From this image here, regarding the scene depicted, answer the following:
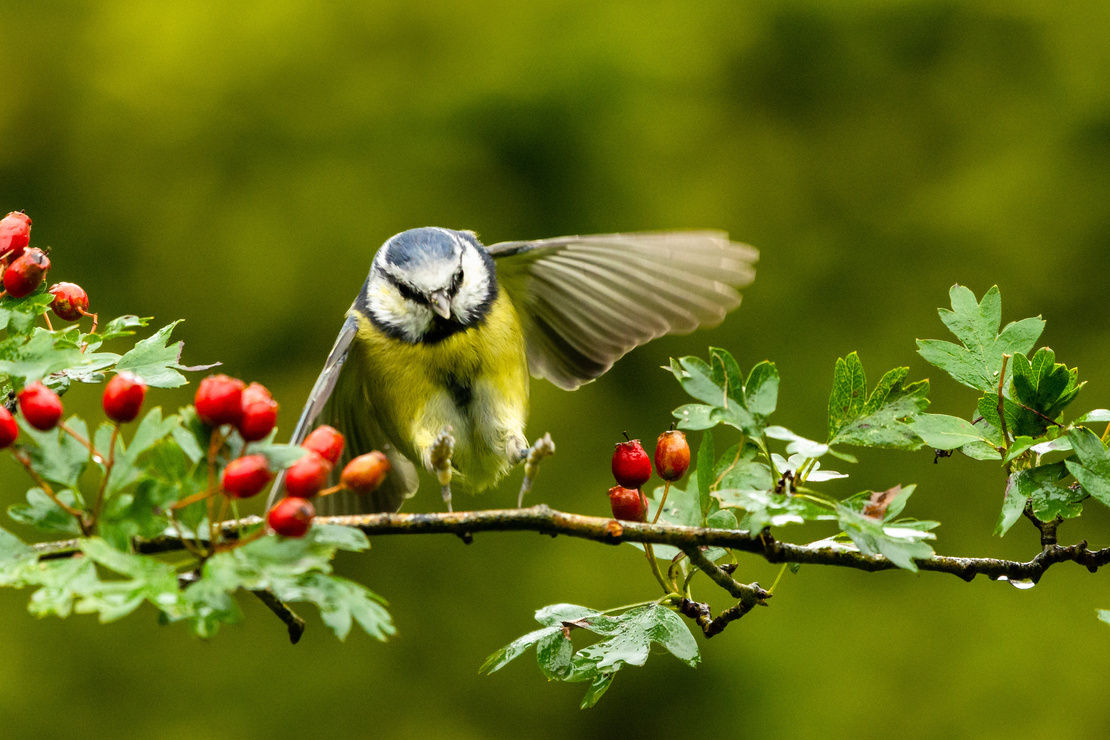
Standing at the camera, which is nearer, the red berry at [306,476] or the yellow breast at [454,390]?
the red berry at [306,476]

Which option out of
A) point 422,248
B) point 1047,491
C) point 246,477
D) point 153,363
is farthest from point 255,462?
point 422,248

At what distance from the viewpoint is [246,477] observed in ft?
2.46

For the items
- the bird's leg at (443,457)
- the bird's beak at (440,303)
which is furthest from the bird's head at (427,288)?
the bird's leg at (443,457)

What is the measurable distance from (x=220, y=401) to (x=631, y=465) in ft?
1.45

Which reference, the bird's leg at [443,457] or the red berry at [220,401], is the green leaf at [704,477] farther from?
the red berry at [220,401]

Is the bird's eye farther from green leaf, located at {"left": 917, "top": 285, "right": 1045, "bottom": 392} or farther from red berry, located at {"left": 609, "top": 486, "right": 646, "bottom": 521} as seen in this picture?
green leaf, located at {"left": 917, "top": 285, "right": 1045, "bottom": 392}

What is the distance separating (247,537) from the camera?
0.76m

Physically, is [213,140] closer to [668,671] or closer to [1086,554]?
[668,671]

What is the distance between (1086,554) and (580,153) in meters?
2.04

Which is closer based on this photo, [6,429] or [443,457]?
[6,429]

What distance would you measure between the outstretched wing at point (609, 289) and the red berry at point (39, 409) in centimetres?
88

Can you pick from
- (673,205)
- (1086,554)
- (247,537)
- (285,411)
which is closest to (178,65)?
(285,411)

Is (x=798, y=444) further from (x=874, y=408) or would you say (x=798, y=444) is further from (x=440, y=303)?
(x=440, y=303)

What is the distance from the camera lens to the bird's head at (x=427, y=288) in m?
1.52
